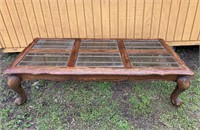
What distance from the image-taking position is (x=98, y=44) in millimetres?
2002

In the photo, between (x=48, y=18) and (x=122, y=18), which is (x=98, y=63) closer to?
(x=122, y=18)

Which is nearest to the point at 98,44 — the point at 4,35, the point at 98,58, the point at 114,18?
the point at 98,58

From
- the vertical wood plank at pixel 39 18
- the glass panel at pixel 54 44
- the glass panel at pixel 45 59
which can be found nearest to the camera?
the glass panel at pixel 45 59

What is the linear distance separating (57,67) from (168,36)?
1489 mm

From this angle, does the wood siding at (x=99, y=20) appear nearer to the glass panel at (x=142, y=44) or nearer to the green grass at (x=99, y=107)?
the glass panel at (x=142, y=44)

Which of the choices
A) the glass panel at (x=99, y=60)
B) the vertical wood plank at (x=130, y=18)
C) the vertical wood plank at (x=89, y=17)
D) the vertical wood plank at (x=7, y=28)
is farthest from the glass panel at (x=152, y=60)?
the vertical wood plank at (x=7, y=28)

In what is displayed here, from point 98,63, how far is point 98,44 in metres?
0.40

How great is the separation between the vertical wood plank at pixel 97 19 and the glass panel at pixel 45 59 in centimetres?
64

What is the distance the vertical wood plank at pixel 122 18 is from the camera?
82.0 inches

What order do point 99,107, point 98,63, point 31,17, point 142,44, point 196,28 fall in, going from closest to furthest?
1. point 98,63
2. point 99,107
3. point 142,44
4. point 31,17
5. point 196,28

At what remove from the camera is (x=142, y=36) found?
91.3 inches

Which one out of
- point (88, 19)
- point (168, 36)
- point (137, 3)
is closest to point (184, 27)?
point (168, 36)

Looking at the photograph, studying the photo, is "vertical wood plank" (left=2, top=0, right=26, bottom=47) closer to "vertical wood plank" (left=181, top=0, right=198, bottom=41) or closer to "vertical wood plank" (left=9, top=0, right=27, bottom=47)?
"vertical wood plank" (left=9, top=0, right=27, bottom=47)

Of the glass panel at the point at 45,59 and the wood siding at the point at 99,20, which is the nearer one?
the glass panel at the point at 45,59
